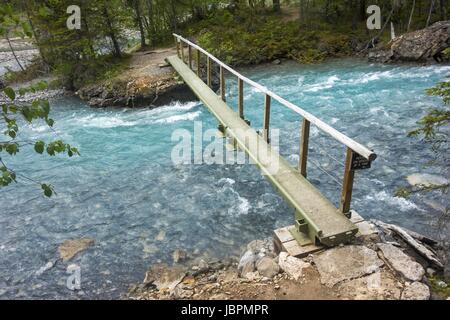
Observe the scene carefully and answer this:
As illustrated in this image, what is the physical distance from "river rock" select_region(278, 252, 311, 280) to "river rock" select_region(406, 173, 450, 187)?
4321mm

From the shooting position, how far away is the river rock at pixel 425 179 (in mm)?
7858

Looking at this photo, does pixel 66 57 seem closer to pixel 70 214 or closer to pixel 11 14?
pixel 70 214

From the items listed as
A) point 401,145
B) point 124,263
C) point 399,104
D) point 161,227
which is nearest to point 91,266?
→ point 124,263

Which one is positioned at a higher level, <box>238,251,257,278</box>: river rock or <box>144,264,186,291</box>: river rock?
<box>238,251,257,278</box>: river rock

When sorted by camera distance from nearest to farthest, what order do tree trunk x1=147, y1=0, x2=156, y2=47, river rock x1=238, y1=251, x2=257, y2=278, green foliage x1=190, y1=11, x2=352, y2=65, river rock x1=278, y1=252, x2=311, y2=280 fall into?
river rock x1=278, y1=252, x2=311, y2=280, river rock x1=238, y1=251, x2=257, y2=278, green foliage x1=190, y1=11, x2=352, y2=65, tree trunk x1=147, y1=0, x2=156, y2=47

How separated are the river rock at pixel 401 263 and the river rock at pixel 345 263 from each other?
0.40 ft

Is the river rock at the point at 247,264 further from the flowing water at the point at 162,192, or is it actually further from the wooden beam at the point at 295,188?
the wooden beam at the point at 295,188

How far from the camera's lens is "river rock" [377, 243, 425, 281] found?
4203 millimetres

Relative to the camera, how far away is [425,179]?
26.2ft

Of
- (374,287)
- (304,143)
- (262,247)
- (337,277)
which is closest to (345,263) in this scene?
(337,277)

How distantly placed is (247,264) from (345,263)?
1.50 m

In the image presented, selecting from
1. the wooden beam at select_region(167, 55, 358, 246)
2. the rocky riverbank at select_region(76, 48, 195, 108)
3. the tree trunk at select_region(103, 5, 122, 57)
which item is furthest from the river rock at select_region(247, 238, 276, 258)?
the tree trunk at select_region(103, 5, 122, 57)

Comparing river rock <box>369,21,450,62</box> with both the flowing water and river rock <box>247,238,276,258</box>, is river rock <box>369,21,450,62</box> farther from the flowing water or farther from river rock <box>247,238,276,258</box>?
river rock <box>247,238,276,258</box>
